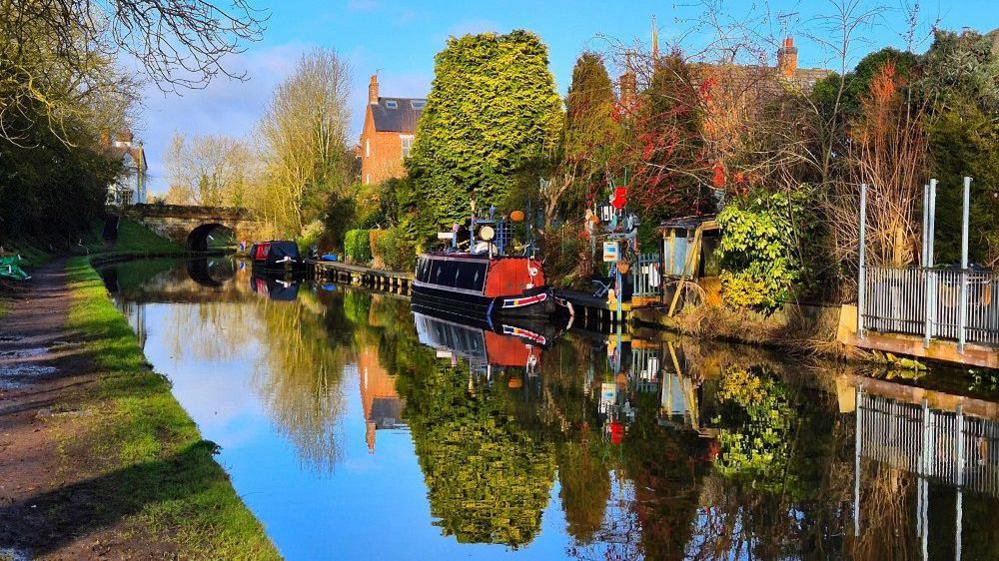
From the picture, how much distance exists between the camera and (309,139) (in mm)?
52062

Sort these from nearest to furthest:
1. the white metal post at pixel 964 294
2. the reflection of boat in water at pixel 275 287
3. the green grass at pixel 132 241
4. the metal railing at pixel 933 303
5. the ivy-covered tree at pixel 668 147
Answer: the metal railing at pixel 933 303, the white metal post at pixel 964 294, the ivy-covered tree at pixel 668 147, the reflection of boat in water at pixel 275 287, the green grass at pixel 132 241

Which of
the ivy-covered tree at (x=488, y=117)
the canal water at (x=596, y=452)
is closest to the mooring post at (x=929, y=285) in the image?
the canal water at (x=596, y=452)

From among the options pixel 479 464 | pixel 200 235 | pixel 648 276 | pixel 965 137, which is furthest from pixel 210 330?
pixel 200 235

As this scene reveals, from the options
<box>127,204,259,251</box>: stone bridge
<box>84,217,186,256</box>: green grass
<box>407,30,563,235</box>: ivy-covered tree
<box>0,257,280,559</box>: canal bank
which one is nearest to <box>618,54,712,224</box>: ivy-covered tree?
→ <box>407,30,563,235</box>: ivy-covered tree

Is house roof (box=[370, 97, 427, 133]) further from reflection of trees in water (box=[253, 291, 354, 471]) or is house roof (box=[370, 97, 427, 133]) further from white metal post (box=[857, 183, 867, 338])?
white metal post (box=[857, 183, 867, 338])

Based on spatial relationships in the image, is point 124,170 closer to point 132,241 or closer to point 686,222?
point 132,241

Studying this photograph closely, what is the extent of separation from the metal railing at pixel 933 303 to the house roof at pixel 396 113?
158 ft

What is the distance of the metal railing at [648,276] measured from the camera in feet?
74.0

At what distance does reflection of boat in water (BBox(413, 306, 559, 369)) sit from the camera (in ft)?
56.4

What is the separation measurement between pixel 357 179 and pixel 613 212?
36.1 meters

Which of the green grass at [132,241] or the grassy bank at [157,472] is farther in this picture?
the green grass at [132,241]

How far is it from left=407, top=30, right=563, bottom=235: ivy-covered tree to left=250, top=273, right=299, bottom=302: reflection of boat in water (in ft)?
21.1

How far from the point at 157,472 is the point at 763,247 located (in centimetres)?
1255

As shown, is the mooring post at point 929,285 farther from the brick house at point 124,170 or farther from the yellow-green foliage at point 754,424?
the brick house at point 124,170
